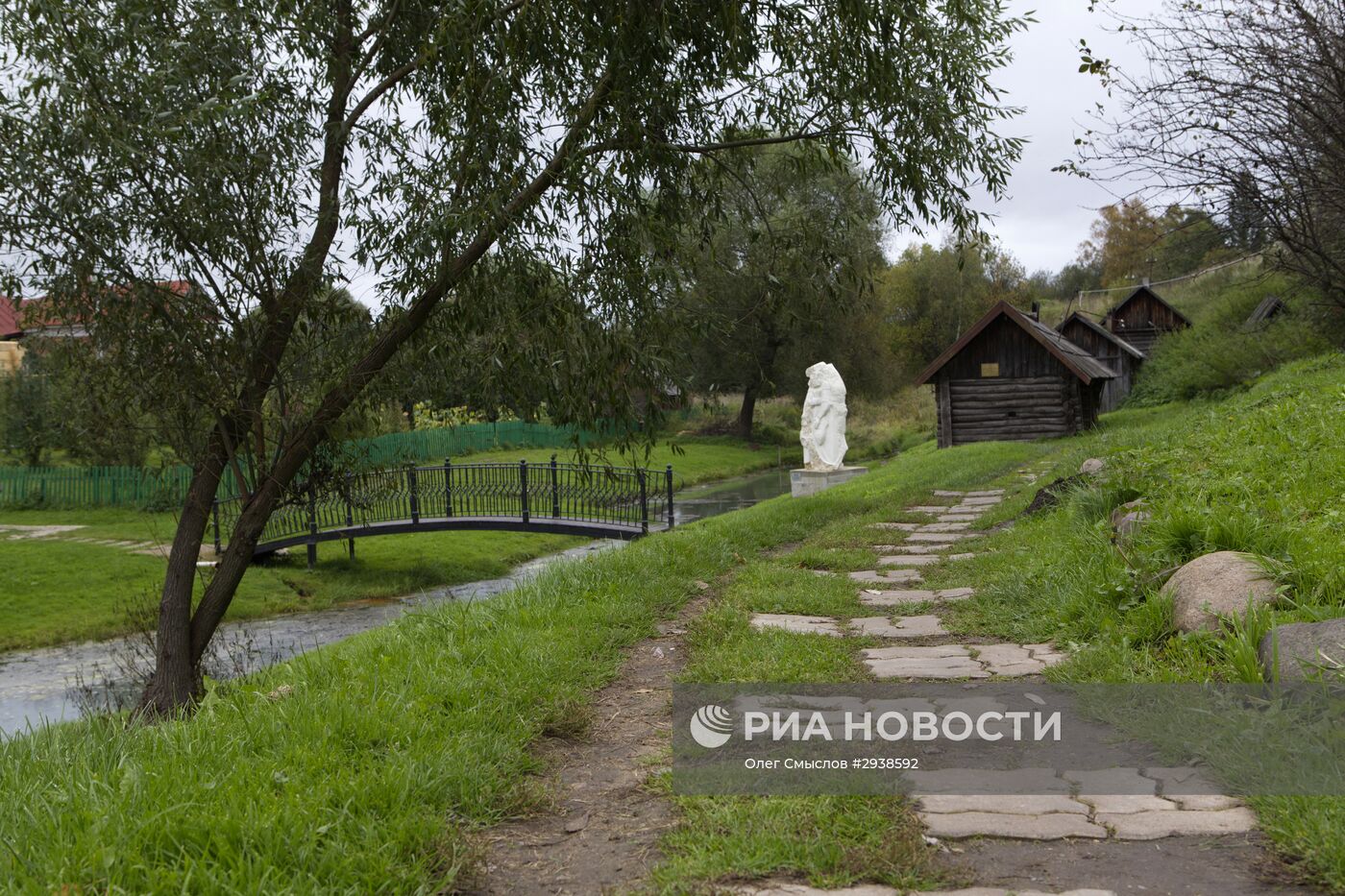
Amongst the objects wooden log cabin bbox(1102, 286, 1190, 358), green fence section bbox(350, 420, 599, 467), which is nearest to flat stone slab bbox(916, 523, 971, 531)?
green fence section bbox(350, 420, 599, 467)

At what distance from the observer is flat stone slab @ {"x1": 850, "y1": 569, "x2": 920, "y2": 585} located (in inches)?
258

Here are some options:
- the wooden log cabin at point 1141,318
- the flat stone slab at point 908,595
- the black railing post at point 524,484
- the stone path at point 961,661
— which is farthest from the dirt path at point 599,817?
the wooden log cabin at point 1141,318

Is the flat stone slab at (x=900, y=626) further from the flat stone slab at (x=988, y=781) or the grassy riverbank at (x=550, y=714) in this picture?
the flat stone slab at (x=988, y=781)

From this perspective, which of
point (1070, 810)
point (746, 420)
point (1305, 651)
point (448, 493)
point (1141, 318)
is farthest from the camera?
point (1141, 318)

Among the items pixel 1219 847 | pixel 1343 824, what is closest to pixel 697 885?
pixel 1219 847

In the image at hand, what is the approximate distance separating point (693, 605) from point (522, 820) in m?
3.10

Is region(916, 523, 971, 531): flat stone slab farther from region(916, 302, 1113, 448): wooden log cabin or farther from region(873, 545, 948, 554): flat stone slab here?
region(916, 302, 1113, 448): wooden log cabin

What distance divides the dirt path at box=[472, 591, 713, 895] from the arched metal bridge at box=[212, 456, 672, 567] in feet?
47.3

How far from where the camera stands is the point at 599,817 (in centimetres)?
298

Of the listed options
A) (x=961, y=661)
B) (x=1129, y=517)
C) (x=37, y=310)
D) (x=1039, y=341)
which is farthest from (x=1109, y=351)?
(x=961, y=661)

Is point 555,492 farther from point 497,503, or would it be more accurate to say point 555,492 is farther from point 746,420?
point 746,420

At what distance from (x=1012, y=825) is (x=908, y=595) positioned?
3.36 metres

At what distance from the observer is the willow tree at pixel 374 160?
7.65m

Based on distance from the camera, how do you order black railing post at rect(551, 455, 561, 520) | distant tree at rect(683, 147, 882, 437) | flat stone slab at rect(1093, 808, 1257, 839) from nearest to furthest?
flat stone slab at rect(1093, 808, 1257, 839), distant tree at rect(683, 147, 882, 437), black railing post at rect(551, 455, 561, 520)
